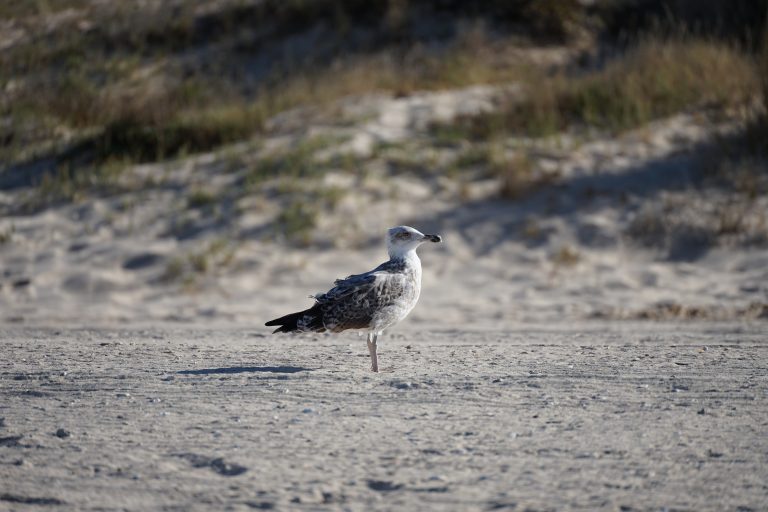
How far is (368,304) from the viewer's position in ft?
22.5

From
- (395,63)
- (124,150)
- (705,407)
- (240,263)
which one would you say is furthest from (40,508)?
(395,63)

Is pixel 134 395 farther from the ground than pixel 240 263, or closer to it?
closer to it

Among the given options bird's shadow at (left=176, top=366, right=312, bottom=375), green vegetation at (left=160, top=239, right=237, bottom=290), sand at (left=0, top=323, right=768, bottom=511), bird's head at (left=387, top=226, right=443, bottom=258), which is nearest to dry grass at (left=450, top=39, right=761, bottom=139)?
green vegetation at (left=160, top=239, right=237, bottom=290)

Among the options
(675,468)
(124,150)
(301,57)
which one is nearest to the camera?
(675,468)

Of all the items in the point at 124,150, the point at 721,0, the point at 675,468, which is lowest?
the point at 675,468

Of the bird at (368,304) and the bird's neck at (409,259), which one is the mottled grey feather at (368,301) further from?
the bird's neck at (409,259)

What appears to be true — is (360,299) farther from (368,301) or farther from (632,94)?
(632,94)

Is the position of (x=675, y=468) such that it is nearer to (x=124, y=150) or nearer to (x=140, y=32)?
(x=124, y=150)

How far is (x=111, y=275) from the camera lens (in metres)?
12.0

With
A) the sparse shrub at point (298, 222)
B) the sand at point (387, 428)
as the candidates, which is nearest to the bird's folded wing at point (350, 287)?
the sand at point (387, 428)

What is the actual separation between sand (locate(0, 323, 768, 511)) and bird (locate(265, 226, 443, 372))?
11.9 inches

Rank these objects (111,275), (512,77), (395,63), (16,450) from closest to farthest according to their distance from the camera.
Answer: (16,450) < (111,275) < (512,77) < (395,63)

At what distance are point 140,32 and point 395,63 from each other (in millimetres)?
6046

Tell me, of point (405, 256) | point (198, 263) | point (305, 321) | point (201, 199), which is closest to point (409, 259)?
point (405, 256)
